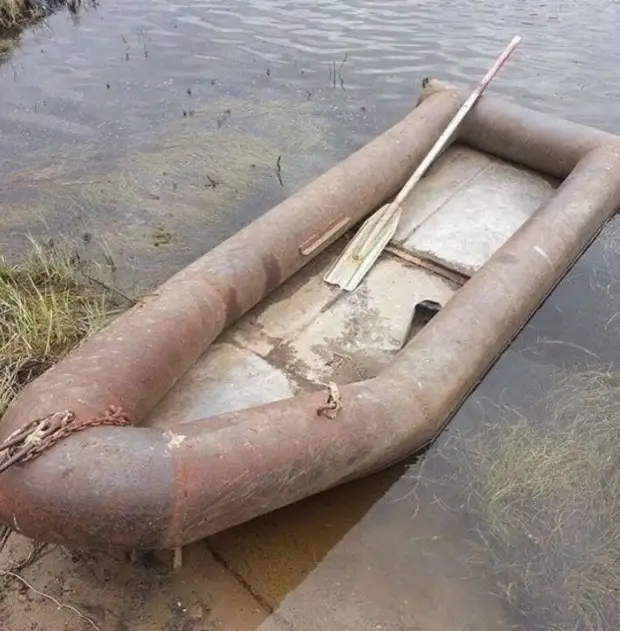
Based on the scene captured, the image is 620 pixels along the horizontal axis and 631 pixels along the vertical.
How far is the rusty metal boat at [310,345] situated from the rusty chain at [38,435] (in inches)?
0.4

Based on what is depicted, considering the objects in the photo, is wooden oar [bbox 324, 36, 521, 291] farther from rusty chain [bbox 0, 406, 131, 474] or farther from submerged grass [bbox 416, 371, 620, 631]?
rusty chain [bbox 0, 406, 131, 474]

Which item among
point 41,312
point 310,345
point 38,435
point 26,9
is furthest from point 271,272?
point 26,9

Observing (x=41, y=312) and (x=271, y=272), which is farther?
(x=41, y=312)

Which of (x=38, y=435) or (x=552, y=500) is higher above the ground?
(x=38, y=435)

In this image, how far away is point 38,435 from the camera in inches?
113

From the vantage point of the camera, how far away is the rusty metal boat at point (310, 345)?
2902mm

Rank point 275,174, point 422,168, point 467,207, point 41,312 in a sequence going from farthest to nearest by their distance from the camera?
1. point 275,174
2. point 467,207
3. point 422,168
4. point 41,312

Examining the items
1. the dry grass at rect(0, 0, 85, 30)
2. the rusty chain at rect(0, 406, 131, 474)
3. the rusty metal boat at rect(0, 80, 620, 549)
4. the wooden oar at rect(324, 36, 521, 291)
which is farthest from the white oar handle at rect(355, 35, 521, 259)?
the dry grass at rect(0, 0, 85, 30)

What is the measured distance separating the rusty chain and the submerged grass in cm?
217

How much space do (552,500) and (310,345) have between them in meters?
1.63

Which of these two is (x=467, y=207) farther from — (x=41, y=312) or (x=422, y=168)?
(x=41, y=312)

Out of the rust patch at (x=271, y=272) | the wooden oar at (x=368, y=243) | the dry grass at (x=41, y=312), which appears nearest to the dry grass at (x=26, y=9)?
Result: the dry grass at (x=41, y=312)

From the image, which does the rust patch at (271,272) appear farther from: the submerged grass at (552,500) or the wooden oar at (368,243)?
the submerged grass at (552,500)

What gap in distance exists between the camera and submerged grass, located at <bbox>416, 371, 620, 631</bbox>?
12.2 ft
